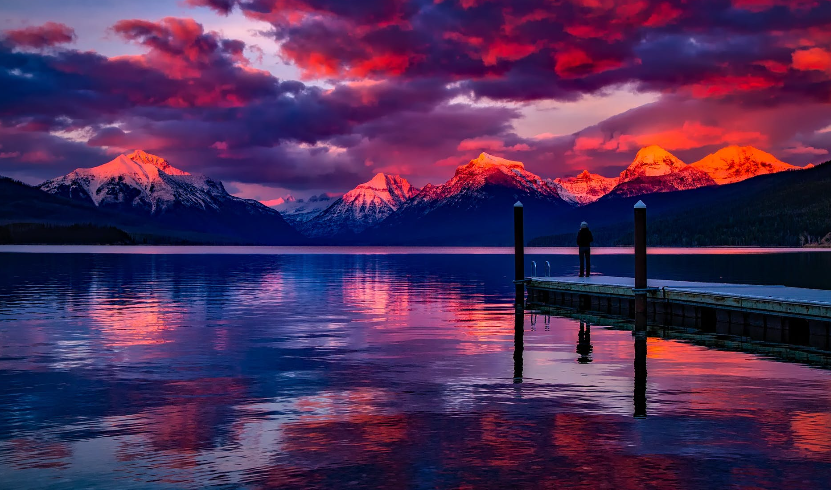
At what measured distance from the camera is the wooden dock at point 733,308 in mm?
34000

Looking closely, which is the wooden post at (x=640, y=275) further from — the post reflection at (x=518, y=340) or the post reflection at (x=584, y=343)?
the post reflection at (x=518, y=340)

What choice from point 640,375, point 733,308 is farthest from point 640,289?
point 640,375

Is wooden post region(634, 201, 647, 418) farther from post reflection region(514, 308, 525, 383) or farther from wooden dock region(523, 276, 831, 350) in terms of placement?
post reflection region(514, 308, 525, 383)

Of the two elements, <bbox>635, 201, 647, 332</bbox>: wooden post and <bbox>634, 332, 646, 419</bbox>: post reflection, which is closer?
<bbox>634, 332, 646, 419</bbox>: post reflection

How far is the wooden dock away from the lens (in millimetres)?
34000

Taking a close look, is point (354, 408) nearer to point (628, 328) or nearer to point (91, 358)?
point (91, 358)

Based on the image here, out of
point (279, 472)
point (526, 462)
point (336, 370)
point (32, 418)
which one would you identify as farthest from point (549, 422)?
point (32, 418)

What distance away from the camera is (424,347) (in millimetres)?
35531

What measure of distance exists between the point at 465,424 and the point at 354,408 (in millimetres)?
3477

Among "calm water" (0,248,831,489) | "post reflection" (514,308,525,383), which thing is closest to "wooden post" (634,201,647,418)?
"calm water" (0,248,831,489)

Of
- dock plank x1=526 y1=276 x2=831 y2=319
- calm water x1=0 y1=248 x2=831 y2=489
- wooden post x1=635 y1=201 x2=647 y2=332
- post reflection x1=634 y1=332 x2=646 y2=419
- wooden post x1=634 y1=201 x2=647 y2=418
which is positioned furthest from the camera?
wooden post x1=635 y1=201 x2=647 y2=332

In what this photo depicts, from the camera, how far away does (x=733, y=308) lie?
37.5 m

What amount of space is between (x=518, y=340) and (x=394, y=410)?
16696 mm

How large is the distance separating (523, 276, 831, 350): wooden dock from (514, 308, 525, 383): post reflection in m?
4.71
